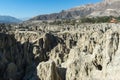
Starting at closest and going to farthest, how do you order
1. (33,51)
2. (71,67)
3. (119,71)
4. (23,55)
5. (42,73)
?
1. (119,71)
2. (71,67)
3. (42,73)
4. (23,55)
5. (33,51)

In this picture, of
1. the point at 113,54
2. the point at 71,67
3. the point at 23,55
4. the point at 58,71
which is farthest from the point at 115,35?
the point at 23,55

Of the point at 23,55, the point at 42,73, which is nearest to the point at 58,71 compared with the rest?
the point at 42,73

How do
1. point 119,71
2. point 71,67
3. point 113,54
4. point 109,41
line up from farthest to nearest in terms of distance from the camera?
point 71,67 < point 109,41 < point 113,54 < point 119,71

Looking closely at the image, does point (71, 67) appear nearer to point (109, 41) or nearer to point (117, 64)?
point (109, 41)

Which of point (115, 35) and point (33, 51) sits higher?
point (115, 35)

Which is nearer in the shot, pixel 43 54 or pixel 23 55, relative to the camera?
pixel 23 55

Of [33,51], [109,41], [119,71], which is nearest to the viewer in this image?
[119,71]

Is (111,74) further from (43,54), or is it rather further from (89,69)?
(43,54)

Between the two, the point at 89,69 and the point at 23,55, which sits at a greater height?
the point at 89,69

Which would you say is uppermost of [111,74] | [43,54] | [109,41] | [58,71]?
[109,41]
